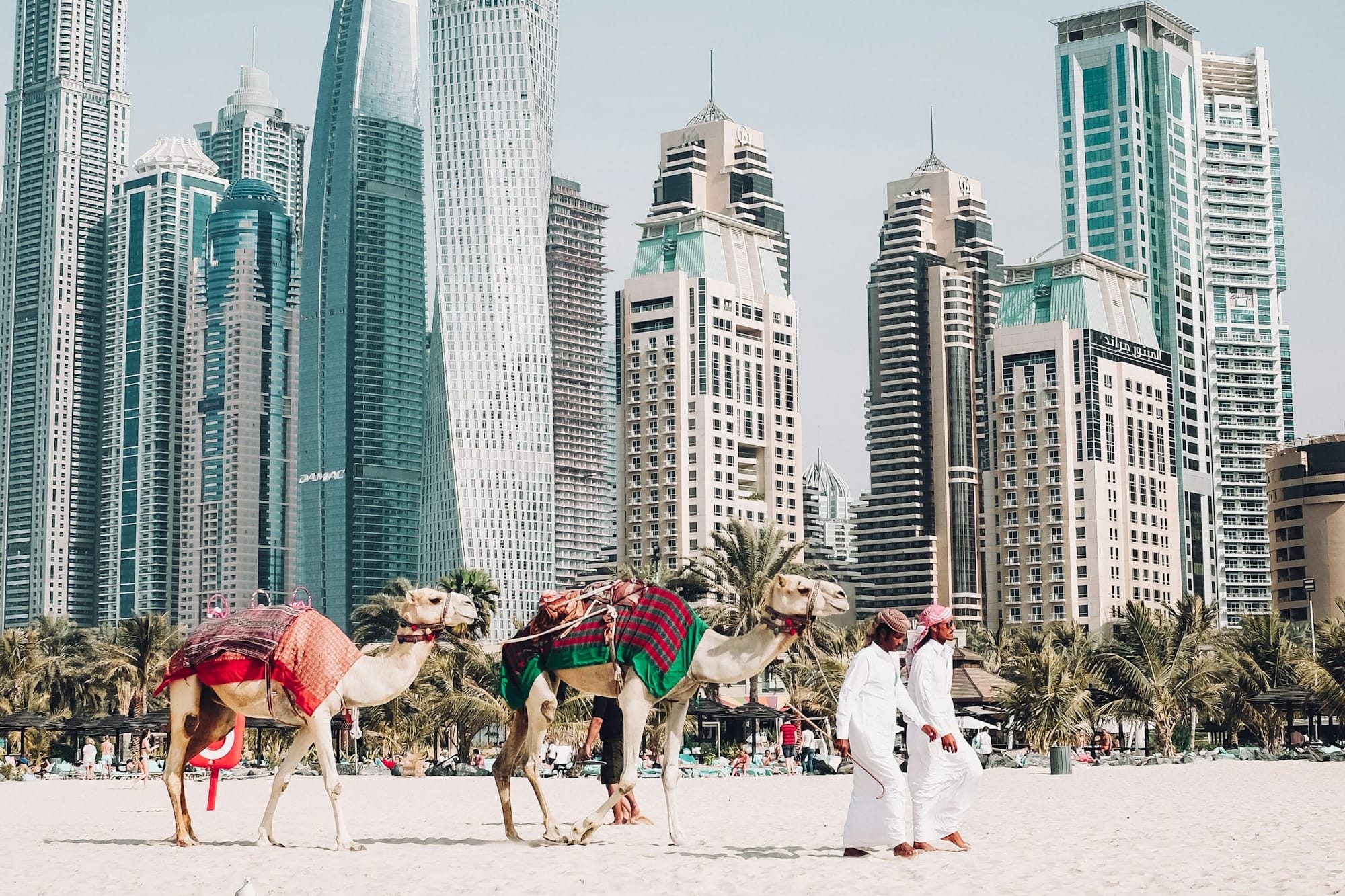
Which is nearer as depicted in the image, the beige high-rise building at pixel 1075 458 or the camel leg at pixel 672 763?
the camel leg at pixel 672 763

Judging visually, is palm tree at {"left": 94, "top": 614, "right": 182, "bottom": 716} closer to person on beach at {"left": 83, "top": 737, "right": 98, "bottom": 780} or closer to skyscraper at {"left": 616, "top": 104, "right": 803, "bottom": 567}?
person on beach at {"left": 83, "top": 737, "right": 98, "bottom": 780}

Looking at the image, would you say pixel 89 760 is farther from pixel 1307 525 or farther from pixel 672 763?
pixel 1307 525

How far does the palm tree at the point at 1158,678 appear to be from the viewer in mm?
47250

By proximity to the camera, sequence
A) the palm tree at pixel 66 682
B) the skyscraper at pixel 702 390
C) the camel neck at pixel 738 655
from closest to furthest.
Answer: the camel neck at pixel 738 655
the palm tree at pixel 66 682
the skyscraper at pixel 702 390

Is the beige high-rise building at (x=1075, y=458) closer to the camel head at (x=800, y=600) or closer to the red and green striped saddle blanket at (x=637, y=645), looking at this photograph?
the red and green striped saddle blanket at (x=637, y=645)

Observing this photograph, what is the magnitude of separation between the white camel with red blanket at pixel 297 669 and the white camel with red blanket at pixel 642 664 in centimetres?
93

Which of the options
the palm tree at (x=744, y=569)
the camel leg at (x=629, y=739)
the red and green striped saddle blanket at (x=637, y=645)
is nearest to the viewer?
the camel leg at (x=629, y=739)

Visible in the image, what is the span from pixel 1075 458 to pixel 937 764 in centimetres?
12134

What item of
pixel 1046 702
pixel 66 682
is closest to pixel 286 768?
pixel 1046 702

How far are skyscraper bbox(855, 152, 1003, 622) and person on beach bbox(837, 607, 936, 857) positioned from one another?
12683 centimetres

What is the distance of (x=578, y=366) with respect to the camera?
194 metres

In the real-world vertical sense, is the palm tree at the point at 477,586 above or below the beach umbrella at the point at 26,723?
above

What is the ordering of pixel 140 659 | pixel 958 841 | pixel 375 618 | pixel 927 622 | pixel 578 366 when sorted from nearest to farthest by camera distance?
pixel 958 841 → pixel 927 622 → pixel 140 659 → pixel 375 618 → pixel 578 366

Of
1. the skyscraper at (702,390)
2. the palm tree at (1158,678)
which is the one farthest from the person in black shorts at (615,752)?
the skyscraper at (702,390)
